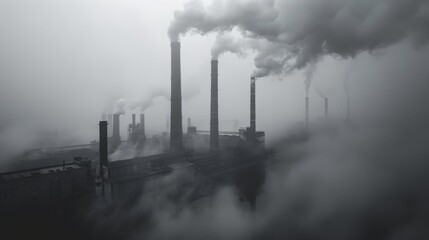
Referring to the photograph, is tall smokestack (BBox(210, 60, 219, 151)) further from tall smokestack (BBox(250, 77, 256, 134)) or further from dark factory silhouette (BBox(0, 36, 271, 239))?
tall smokestack (BBox(250, 77, 256, 134))

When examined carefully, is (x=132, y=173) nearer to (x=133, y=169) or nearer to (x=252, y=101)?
(x=133, y=169)

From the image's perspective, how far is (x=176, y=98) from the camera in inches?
929

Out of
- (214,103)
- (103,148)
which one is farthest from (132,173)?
(214,103)

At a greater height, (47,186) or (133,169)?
(133,169)

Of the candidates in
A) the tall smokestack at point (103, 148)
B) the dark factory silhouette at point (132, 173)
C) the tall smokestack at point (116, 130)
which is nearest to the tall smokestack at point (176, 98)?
the dark factory silhouette at point (132, 173)

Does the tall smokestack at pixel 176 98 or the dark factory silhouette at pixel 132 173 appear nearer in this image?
the dark factory silhouette at pixel 132 173

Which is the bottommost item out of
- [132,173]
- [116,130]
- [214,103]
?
[132,173]

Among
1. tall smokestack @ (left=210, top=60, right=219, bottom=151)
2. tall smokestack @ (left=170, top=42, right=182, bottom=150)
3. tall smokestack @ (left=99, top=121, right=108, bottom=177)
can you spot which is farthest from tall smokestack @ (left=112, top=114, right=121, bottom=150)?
tall smokestack @ (left=99, top=121, right=108, bottom=177)

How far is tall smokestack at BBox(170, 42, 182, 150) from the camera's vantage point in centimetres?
2297

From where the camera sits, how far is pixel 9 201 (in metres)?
13.3

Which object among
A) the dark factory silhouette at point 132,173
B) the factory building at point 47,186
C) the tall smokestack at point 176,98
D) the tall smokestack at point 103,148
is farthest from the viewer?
the tall smokestack at point 176,98

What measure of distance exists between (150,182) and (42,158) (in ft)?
52.0

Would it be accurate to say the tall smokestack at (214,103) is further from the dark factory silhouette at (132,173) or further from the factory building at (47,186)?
the factory building at (47,186)

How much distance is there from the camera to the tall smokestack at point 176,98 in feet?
75.4
